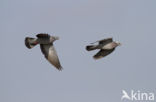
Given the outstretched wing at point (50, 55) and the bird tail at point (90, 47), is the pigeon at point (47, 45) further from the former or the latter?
the bird tail at point (90, 47)

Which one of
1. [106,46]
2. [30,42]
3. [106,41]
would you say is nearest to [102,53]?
[106,46]

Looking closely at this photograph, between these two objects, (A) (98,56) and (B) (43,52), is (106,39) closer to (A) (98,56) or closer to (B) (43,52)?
(A) (98,56)

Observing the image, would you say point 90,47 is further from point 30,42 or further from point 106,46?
point 30,42

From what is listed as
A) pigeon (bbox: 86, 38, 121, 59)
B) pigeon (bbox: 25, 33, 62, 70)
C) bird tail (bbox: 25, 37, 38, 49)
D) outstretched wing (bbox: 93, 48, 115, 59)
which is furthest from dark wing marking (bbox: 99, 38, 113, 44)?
bird tail (bbox: 25, 37, 38, 49)

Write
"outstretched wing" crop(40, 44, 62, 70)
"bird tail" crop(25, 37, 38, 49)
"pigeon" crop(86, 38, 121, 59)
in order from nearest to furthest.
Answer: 1. "outstretched wing" crop(40, 44, 62, 70)
2. "bird tail" crop(25, 37, 38, 49)
3. "pigeon" crop(86, 38, 121, 59)

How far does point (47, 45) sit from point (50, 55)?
0.37m

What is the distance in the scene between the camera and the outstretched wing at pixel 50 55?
2411cm

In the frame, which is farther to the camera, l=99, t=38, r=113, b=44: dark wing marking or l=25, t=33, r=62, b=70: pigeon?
l=99, t=38, r=113, b=44: dark wing marking

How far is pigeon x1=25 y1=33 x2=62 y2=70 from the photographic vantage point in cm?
2414

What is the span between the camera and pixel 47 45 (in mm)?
24297

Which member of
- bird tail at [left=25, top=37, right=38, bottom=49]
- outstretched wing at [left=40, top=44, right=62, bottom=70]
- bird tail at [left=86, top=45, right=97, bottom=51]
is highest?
bird tail at [left=25, top=37, right=38, bottom=49]

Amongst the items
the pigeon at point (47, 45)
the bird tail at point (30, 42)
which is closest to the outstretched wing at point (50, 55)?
the pigeon at point (47, 45)

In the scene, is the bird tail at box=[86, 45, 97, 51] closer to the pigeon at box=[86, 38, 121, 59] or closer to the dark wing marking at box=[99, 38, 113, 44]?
the pigeon at box=[86, 38, 121, 59]

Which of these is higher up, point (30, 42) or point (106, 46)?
point (30, 42)
